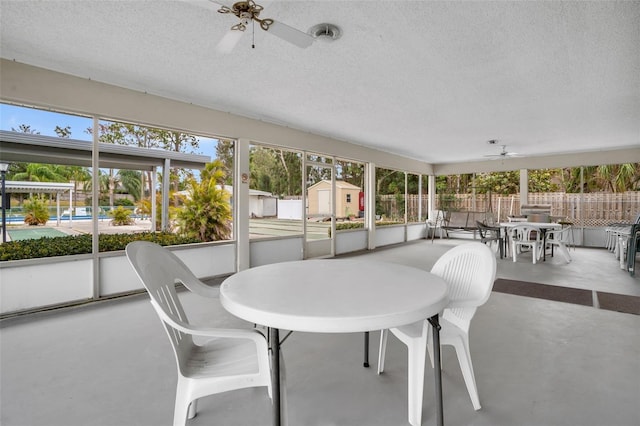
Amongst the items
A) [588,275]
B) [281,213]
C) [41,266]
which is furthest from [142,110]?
[588,275]

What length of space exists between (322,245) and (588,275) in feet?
14.6

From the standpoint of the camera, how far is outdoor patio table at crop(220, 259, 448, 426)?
1.10 metres

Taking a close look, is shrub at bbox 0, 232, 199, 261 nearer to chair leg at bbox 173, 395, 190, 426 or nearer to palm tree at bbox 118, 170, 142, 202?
palm tree at bbox 118, 170, 142, 202

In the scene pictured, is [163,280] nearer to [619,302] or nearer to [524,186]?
[619,302]

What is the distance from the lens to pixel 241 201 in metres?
5.00

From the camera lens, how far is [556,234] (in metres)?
6.85

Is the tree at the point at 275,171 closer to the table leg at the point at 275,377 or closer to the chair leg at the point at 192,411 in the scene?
the chair leg at the point at 192,411

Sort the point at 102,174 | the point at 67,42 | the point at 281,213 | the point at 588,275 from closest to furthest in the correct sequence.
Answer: the point at 67,42 < the point at 102,174 < the point at 588,275 < the point at 281,213

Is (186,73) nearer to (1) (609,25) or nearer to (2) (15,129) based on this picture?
(2) (15,129)

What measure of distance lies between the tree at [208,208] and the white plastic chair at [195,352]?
126 inches

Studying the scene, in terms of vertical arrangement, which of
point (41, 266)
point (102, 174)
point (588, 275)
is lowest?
point (588, 275)

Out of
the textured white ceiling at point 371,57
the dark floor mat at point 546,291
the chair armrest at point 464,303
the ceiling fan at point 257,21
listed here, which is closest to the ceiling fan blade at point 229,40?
the ceiling fan at point 257,21

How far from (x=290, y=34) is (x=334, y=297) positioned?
1.81 m

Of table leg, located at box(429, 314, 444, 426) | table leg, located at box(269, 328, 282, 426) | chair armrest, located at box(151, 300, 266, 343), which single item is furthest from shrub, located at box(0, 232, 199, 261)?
table leg, located at box(429, 314, 444, 426)
